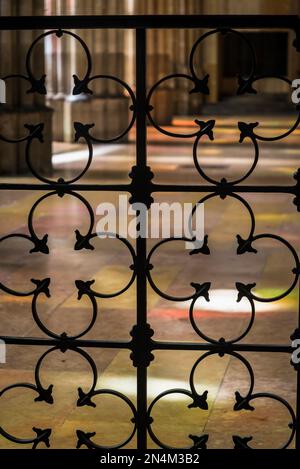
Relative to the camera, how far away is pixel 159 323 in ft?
19.9

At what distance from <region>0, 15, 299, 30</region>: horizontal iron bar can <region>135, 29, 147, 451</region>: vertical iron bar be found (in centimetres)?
6

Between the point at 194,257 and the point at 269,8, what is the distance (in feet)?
98.0

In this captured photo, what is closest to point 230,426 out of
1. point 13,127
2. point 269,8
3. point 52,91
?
point 13,127

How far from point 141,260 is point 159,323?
2670mm

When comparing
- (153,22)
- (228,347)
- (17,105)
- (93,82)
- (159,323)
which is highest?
(93,82)

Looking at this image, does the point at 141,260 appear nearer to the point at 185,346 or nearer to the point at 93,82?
the point at 185,346

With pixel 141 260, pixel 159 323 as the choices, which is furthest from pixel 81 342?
pixel 159 323

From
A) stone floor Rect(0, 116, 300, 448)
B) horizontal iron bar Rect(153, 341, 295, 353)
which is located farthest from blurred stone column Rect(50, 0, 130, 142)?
horizontal iron bar Rect(153, 341, 295, 353)

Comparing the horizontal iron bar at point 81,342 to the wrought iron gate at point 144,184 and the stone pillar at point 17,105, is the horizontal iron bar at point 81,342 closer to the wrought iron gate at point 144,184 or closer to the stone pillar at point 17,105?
the wrought iron gate at point 144,184

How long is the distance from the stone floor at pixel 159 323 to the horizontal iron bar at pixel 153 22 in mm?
1606

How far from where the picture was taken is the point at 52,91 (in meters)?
20.8

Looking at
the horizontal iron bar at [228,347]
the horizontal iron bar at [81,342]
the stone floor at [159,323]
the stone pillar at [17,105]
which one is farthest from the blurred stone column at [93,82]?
the horizontal iron bar at [228,347]

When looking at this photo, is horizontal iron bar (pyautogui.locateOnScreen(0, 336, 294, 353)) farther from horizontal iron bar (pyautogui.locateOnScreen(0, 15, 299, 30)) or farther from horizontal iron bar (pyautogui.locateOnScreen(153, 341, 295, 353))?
horizontal iron bar (pyautogui.locateOnScreen(0, 15, 299, 30))

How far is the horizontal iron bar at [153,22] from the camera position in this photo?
319cm
